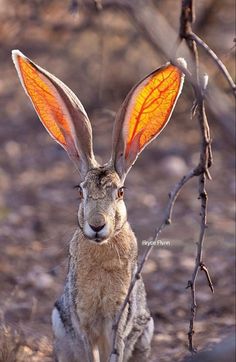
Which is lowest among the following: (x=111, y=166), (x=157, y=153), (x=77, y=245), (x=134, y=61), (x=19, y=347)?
(x=19, y=347)

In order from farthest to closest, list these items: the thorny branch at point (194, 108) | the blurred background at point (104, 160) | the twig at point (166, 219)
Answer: the blurred background at point (104, 160) → the twig at point (166, 219) → the thorny branch at point (194, 108)

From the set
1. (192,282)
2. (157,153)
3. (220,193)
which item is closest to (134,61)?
(157,153)

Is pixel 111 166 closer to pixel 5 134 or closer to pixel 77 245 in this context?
pixel 77 245

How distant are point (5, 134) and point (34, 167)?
0.80 meters

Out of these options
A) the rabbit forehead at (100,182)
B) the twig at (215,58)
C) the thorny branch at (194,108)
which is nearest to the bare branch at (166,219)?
the thorny branch at (194,108)

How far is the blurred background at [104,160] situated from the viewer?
7.56 meters

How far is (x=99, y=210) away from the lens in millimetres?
5520

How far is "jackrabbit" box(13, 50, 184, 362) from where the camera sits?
5.68 metres

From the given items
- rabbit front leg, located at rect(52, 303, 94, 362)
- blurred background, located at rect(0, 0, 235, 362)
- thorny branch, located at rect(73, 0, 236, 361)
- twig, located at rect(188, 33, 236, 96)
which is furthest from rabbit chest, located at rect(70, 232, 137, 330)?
twig, located at rect(188, 33, 236, 96)

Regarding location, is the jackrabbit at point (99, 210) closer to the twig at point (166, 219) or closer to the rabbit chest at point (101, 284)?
the rabbit chest at point (101, 284)

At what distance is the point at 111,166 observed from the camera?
5.95m

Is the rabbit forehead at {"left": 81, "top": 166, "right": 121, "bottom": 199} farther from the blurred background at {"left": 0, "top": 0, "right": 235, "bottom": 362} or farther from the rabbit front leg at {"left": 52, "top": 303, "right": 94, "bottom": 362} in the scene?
the rabbit front leg at {"left": 52, "top": 303, "right": 94, "bottom": 362}

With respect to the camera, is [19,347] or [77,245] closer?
[77,245]

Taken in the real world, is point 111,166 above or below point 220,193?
below
